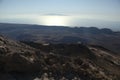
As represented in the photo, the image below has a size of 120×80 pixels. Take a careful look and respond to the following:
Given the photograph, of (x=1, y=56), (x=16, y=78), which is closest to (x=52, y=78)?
(x=16, y=78)

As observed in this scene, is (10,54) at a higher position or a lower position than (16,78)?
higher

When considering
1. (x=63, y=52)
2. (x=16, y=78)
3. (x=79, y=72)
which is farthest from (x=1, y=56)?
(x=63, y=52)

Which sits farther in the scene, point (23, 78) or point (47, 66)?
point (47, 66)

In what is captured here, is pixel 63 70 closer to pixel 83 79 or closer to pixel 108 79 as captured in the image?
pixel 83 79

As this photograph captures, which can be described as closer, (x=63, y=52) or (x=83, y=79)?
(x=83, y=79)

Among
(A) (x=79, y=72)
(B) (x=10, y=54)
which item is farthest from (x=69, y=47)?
(B) (x=10, y=54)

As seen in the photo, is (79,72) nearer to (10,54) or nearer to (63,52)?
(10,54)

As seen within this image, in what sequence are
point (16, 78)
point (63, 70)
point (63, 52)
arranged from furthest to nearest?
point (63, 52), point (63, 70), point (16, 78)

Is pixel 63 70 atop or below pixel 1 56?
below

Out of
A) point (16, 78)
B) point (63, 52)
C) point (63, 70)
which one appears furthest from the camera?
point (63, 52)
